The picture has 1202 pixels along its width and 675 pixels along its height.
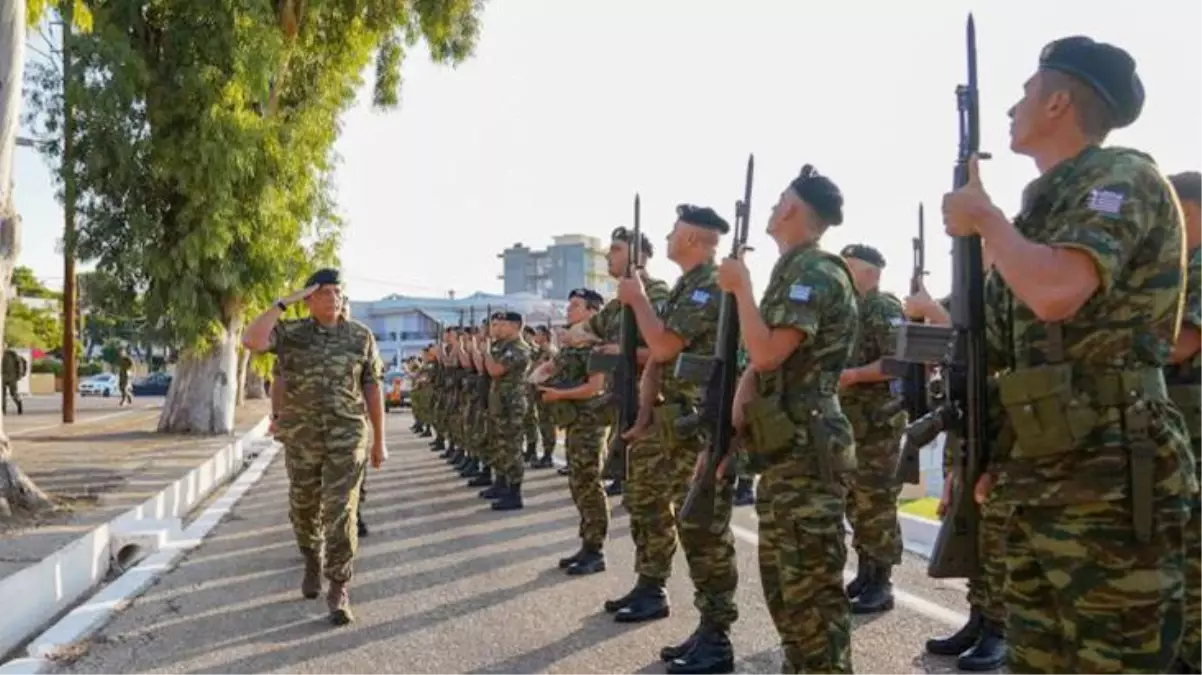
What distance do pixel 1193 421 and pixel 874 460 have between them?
2.52m

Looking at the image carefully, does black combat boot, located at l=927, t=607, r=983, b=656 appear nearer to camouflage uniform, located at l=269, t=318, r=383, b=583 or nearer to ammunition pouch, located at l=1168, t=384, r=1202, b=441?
ammunition pouch, located at l=1168, t=384, r=1202, b=441

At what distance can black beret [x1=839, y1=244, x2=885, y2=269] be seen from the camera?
249 inches

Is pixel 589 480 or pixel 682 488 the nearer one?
pixel 682 488

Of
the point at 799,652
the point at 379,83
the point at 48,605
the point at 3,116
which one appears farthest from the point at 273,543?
the point at 379,83

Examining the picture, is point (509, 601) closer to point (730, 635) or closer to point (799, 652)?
Result: point (730, 635)

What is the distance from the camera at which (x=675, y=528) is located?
5.73 metres

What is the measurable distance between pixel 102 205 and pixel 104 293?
1523 mm

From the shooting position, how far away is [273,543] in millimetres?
8430

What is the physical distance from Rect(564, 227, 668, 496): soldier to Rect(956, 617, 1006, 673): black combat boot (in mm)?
1952

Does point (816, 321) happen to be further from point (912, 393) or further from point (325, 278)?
point (325, 278)

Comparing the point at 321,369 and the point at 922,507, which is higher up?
the point at 321,369

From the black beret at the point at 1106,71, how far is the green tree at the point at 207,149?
15117mm

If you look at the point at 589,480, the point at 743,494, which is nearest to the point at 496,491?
the point at 743,494

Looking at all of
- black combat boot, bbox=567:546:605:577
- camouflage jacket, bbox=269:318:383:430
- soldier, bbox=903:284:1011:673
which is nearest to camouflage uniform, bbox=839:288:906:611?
soldier, bbox=903:284:1011:673
